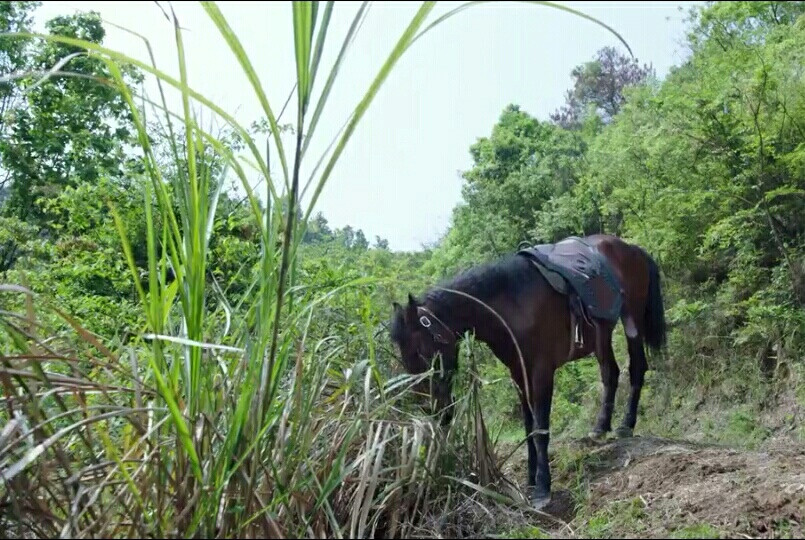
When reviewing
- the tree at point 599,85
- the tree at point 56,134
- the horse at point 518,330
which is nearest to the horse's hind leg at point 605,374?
the horse at point 518,330

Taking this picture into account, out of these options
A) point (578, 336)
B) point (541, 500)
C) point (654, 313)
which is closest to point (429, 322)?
point (541, 500)

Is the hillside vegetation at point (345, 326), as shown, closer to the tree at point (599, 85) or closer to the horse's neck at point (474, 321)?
the horse's neck at point (474, 321)

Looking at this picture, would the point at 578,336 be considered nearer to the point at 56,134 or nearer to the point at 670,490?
Answer: the point at 670,490

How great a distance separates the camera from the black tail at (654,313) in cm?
661

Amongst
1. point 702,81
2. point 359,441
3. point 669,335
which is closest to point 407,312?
point 359,441

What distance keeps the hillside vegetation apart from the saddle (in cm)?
90

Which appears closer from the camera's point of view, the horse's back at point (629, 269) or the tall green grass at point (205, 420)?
the tall green grass at point (205, 420)

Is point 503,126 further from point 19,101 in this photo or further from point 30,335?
point 30,335

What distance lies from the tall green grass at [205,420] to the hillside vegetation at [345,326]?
0.01m

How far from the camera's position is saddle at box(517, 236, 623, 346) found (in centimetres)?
529

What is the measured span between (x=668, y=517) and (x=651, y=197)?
25.6ft

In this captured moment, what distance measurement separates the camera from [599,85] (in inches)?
1160

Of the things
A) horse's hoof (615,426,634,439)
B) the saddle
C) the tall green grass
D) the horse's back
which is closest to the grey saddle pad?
the saddle

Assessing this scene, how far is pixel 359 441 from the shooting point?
3.13m
